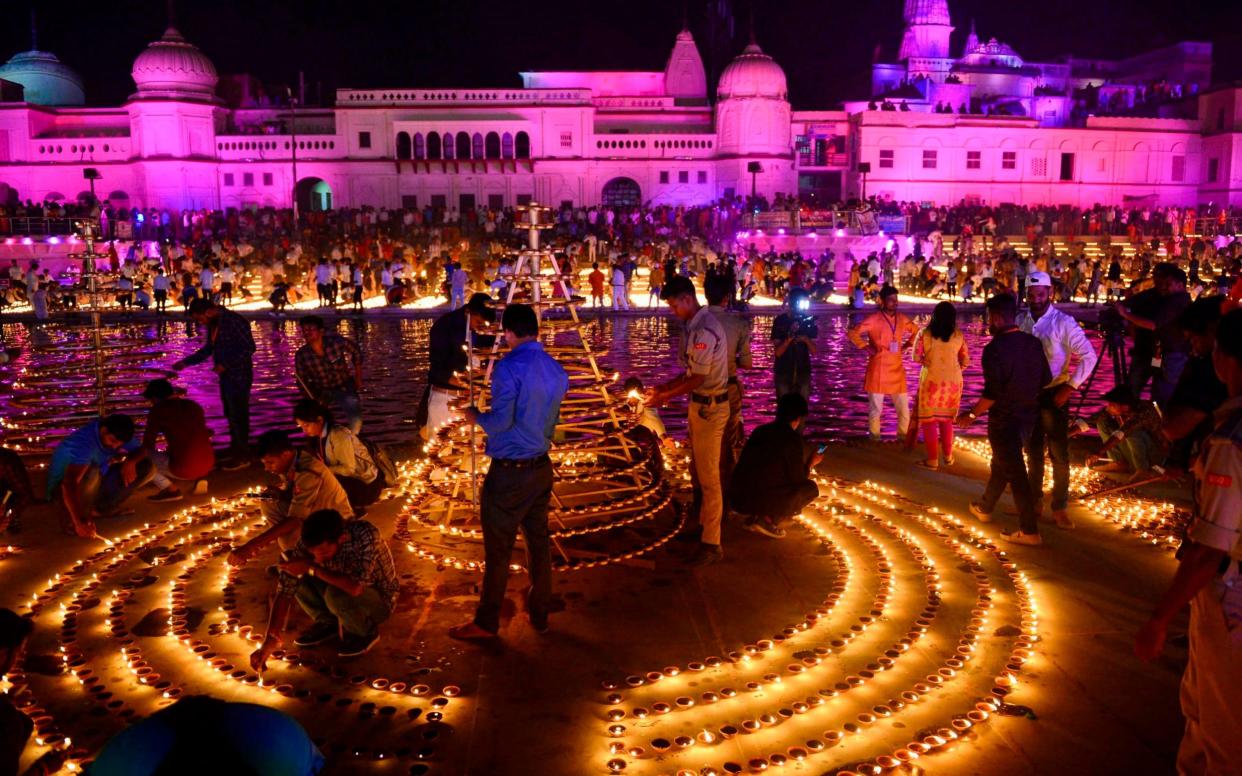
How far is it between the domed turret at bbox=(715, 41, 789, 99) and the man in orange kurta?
143 feet

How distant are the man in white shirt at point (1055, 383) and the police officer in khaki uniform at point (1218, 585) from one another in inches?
157

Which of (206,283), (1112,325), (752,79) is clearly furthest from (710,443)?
(752,79)

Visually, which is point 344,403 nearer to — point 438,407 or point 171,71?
point 438,407

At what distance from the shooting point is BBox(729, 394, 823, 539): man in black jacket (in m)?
7.27

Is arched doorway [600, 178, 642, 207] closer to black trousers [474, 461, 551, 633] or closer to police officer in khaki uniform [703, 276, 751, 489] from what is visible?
police officer in khaki uniform [703, 276, 751, 489]

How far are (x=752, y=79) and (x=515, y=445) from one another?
4960 cm

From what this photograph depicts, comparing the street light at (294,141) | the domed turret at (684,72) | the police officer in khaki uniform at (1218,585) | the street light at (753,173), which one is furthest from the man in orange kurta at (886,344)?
the domed turret at (684,72)

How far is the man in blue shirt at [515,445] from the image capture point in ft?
16.9

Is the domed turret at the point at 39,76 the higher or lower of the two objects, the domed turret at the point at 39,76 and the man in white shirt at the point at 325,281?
the higher

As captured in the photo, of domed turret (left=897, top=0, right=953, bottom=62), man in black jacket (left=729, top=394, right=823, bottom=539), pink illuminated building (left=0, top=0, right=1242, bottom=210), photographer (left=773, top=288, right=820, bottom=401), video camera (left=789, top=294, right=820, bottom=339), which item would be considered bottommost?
man in black jacket (left=729, top=394, right=823, bottom=539)

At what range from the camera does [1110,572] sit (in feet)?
21.5

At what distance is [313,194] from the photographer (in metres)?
53.6

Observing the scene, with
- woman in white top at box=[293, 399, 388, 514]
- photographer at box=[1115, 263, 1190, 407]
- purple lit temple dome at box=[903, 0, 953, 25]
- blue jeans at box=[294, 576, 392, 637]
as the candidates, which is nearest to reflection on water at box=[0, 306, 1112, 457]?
woman in white top at box=[293, 399, 388, 514]

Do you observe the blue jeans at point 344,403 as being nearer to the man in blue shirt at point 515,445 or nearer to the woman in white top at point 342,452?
the woman in white top at point 342,452
